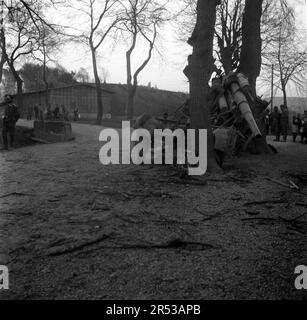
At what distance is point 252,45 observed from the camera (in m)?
13.4

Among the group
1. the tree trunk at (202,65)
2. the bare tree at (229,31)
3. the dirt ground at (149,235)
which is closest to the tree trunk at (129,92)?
the bare tree at (229,31)

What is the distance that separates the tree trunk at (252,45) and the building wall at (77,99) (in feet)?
114

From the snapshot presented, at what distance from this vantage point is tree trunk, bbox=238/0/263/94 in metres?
13.4

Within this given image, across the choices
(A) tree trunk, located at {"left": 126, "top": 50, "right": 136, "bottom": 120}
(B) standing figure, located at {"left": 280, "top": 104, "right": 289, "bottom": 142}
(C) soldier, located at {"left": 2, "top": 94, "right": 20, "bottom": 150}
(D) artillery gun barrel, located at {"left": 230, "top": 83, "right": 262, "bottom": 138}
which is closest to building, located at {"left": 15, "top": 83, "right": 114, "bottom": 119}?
(A) tree trunk, located at {"left": 126, "top": 50, "right": 136, "bottom": 120}

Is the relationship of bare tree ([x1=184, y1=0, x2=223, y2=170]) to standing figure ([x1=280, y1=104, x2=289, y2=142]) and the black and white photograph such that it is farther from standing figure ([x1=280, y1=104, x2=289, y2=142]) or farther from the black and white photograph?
standing figure ([x1=280, y1=104, x2=289, y2=142])

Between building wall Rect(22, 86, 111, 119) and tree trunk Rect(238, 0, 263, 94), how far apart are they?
34776mm

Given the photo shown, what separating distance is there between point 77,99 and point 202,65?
132 feet

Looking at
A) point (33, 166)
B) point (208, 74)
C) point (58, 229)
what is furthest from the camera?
point (33, 166)

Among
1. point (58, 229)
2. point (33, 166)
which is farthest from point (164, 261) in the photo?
point (33, 166)

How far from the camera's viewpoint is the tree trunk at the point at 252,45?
44.0ft

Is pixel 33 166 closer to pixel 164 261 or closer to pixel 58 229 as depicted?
pixel 58 229

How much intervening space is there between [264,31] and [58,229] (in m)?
32.0
